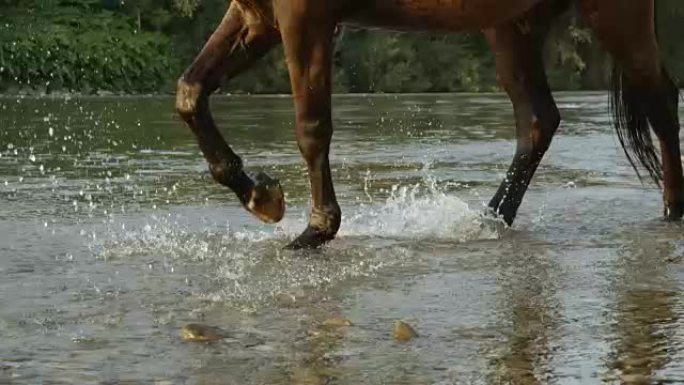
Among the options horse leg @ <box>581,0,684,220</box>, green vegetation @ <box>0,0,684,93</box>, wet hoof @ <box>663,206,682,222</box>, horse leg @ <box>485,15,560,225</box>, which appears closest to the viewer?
horse leg @ <box>581,0,684,220</box>

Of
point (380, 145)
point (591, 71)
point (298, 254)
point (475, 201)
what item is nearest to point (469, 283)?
point (298, 254)

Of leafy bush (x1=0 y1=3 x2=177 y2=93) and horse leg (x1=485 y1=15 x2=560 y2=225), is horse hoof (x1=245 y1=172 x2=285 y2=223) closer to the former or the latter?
horse leg (x1=485 y1=15 x2=560 y2=225)

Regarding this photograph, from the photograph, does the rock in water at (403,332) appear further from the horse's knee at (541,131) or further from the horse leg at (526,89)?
A: the horse's knee at (541,131)

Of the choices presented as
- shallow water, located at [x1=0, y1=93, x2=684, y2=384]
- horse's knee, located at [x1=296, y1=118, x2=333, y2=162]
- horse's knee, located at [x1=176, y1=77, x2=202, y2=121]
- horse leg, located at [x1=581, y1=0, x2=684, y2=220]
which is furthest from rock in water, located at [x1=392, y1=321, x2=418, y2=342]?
horse leg, located at [x1=581, y1=0, x2=684, y2=220]

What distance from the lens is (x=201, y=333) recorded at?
3621 mm

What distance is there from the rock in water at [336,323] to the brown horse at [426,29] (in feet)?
5.35

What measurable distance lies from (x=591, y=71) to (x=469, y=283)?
93.8 feet

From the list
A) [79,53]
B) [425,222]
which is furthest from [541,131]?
A: [79,53]

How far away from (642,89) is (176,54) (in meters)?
24.2

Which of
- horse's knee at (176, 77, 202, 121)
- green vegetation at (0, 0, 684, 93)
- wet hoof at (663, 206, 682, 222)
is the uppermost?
horse's knee at (176, 77, 202, 121)

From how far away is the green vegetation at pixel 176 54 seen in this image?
26766mm

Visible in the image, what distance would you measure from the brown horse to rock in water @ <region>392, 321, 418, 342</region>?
1.81 meters

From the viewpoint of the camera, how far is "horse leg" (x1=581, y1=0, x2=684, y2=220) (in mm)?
6352

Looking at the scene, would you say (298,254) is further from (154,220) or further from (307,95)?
(154,220)
